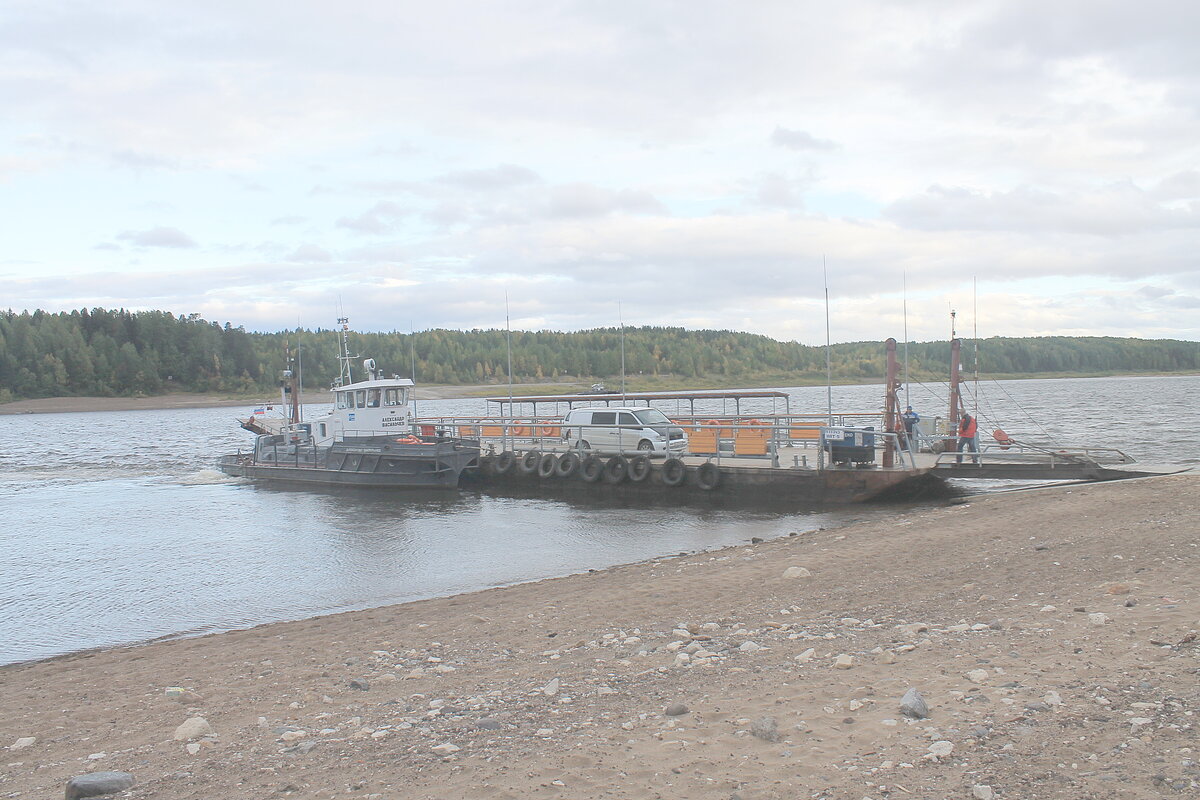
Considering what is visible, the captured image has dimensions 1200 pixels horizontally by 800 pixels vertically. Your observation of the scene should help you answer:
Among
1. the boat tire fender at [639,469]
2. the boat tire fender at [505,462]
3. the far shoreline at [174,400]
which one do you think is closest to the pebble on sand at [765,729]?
the boat tire fender at [639,469]

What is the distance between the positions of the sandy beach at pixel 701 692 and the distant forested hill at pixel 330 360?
96.2 meters

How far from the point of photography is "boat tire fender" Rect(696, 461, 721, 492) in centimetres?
2364

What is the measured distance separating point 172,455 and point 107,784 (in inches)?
1990

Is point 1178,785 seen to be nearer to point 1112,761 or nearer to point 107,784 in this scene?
point 1112,761

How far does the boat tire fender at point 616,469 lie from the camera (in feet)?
84.5

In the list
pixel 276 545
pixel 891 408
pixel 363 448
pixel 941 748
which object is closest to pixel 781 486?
pixel 891 408

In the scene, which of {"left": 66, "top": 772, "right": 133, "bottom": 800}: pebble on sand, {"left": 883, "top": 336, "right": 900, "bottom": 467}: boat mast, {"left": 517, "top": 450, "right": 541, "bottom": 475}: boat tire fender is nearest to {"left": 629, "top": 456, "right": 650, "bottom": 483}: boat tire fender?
{"left": 517, "top": 450, "right": 541, "bottom": 475}: boat tire fender

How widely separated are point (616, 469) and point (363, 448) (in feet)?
35.1

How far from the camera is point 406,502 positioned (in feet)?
93.3

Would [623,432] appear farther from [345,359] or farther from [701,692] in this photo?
[701,692]

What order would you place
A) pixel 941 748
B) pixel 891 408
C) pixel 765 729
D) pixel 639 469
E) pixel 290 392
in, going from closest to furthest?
pixel 941 748
pixel 765 729
pixel 891 408
pixel 639 469
pixel 290 392

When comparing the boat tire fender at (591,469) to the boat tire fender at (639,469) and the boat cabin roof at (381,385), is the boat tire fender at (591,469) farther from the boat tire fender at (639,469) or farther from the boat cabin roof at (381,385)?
the boat cabin roof at (381,385)

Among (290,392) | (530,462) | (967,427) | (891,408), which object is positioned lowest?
(530,462)

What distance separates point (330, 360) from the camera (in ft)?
346
